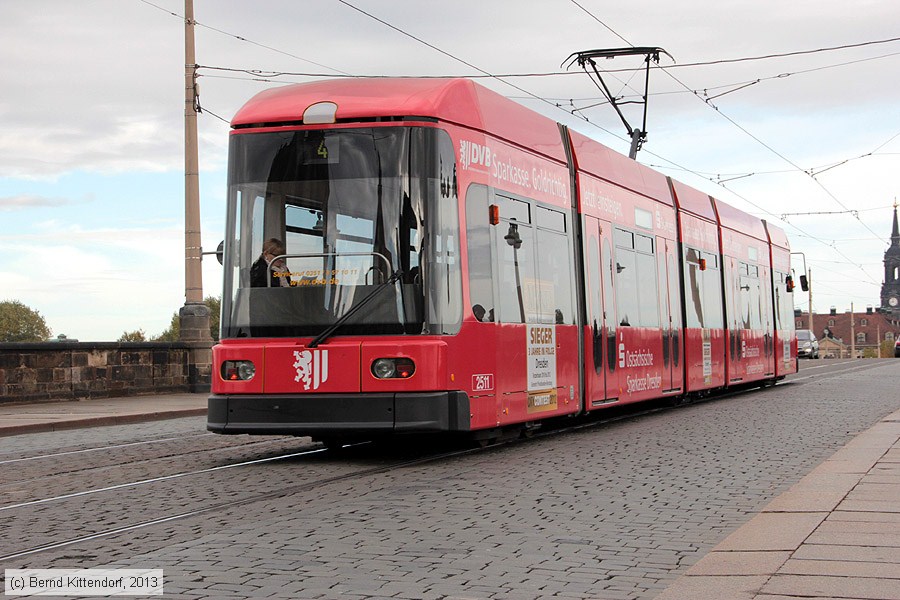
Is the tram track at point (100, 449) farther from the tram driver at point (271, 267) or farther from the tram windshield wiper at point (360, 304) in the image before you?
the tram windshield wiper at point (360, 304)

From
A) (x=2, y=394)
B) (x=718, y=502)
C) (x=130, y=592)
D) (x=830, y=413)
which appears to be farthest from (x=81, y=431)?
(x=130, y=592)

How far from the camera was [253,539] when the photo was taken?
23.6 ft

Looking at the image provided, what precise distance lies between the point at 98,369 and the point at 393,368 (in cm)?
1475

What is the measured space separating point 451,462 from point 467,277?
167cm

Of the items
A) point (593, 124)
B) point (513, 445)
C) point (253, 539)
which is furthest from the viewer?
point (593, 124)

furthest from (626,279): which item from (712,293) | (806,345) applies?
(806,345)

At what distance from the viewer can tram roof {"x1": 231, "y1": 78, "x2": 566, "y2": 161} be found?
37.5ft

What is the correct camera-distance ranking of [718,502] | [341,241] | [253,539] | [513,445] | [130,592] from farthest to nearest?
1. [513,445]
2. [341,241]
3. [718,502]
4. [253,539]
5. [130,592]

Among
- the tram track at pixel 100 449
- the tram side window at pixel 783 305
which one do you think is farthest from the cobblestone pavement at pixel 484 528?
the tram side window at pixel 783 305

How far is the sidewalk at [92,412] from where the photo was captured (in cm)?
1804

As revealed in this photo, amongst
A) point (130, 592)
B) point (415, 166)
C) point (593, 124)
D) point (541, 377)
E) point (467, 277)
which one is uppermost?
point (593, 124)

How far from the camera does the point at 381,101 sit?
11469mm

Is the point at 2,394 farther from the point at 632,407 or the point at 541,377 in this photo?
the point at 541,377

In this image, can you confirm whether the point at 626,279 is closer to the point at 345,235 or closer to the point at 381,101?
the point at 381,101
